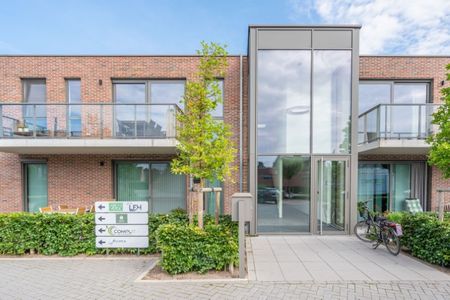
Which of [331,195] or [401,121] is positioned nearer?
[331,195]

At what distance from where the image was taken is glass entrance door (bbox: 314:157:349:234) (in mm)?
7227

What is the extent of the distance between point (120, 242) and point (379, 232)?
6.46 m

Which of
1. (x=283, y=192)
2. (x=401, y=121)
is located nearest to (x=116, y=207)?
(x=283, y=192)

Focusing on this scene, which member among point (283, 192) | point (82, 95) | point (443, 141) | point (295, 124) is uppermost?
point (82, 95)

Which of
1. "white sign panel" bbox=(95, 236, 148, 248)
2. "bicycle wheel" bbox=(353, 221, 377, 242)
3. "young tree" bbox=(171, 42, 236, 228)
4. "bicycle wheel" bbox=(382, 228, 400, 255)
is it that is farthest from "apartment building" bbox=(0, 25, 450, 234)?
"white sign panel" bbox=(95, 236, 148, 248)

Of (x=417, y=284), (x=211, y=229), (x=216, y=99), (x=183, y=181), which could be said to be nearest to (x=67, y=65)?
(x=183, y=181)

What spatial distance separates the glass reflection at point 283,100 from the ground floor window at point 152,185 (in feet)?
12.6

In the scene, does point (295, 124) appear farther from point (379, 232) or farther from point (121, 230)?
point (121, 230)

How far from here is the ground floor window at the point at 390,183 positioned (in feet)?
29.6

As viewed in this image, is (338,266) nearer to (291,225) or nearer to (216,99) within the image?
(291,225)

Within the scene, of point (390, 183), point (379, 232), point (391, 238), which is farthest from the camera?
point (390, 183)

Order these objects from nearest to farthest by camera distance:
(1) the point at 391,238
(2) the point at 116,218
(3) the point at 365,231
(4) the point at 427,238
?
(4) the point at 427,238, (2) the point at 116,218, (1) the point at 391,238, (3) the point at 365,231

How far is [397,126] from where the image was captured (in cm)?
775

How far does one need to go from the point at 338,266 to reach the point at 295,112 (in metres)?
4.49
